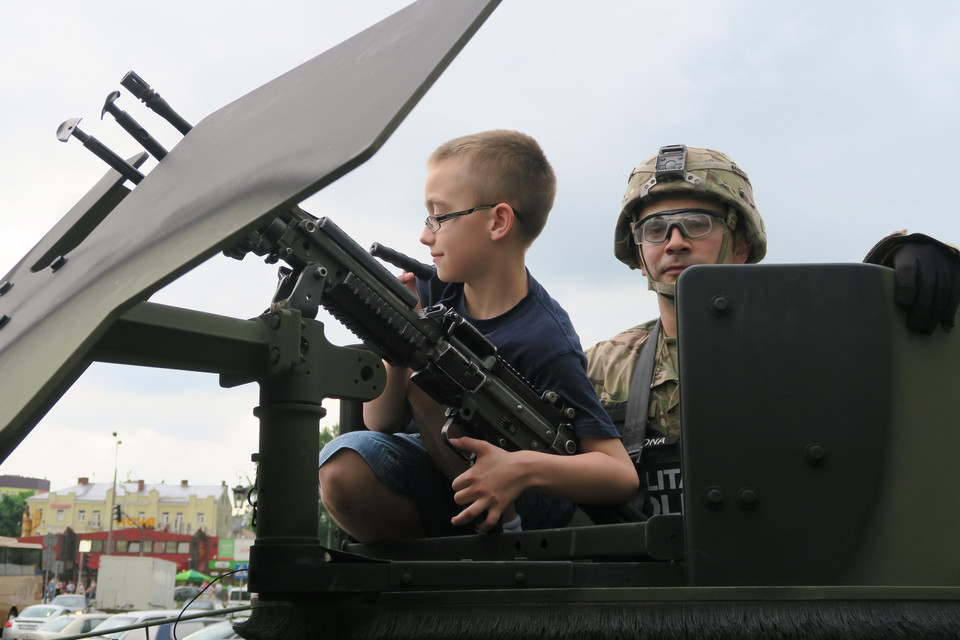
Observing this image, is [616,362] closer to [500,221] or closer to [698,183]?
[698,183]

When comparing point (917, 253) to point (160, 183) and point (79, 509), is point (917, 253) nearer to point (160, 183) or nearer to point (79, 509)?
point (160, 183)

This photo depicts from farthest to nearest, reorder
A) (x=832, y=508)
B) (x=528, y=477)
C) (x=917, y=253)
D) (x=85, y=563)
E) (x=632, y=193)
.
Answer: (x=85, y=563), (x=632, y=193), (x=528, y=477), (x=917, y=253), (x=832, y=508)

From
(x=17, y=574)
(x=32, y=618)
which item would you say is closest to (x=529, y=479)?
(x=32, y=618)

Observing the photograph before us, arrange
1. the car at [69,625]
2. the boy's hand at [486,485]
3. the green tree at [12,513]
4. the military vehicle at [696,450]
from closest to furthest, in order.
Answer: the military vehicle at [696,450] → the boy's hand at [486,485] → the car at [69,625] → the green tree at [12,513]

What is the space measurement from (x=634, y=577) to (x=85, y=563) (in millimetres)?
84244

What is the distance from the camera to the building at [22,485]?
11875 centimetres

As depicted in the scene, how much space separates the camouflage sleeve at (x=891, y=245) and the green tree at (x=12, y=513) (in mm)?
111303

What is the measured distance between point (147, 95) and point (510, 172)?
43.1 inches

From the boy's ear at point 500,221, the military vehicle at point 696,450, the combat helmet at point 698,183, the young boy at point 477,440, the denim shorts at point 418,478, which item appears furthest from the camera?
the combat helmet at point 698,183

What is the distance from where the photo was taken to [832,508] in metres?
1.87

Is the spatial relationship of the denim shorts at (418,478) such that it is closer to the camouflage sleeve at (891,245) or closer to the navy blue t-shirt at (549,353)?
the navy blue t-shirt at (549,353)

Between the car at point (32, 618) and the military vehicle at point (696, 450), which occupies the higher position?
the military vehicle at point (696, 450)

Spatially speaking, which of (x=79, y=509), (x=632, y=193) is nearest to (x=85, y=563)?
(x=79, y=509)

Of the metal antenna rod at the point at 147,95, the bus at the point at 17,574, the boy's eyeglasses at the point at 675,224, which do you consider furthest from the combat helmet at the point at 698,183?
the bus at the point at 17,574
